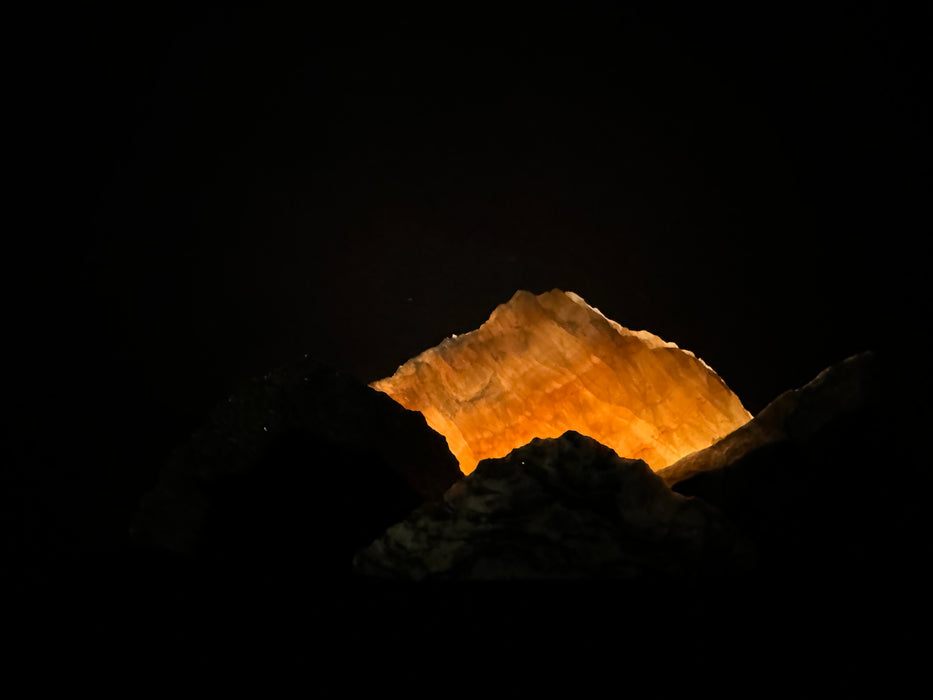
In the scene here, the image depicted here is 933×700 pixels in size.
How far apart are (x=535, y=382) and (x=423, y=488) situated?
21.3 inches

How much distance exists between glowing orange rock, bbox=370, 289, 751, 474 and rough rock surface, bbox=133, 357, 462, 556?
1.23 feet

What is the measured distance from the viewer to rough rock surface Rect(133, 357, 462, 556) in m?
1.65

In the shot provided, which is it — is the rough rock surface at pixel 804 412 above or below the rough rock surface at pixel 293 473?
below

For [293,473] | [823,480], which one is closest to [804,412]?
[823,480]

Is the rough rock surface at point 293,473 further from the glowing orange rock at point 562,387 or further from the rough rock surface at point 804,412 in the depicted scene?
the rough rock surface at point 804,412

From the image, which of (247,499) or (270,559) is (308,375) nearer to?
(247,499)

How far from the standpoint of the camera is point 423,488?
1.76 meters

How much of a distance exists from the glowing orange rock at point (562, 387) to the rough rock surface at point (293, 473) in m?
0.37

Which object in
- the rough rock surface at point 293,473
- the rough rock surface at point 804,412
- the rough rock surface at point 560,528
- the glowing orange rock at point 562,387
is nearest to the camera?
the rough rock surface at point 560,528

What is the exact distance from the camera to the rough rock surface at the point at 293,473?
1646 mm

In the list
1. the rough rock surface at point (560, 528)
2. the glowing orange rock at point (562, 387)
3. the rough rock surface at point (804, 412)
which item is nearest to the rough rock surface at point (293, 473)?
the rough rock surface at point (560, 528)

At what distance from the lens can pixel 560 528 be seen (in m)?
1.41

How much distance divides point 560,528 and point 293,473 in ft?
2.06

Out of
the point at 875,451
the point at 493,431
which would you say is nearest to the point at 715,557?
the point at 875,451
